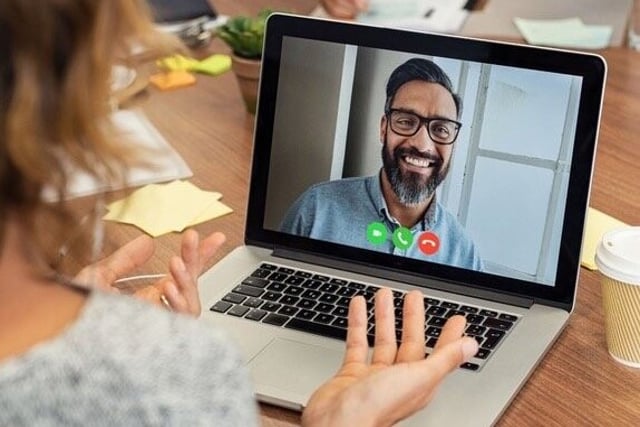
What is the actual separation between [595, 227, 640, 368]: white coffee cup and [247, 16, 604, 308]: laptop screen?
0.04 m

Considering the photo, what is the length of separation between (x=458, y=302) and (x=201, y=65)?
75 centimetres

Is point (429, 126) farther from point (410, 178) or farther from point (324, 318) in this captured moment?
point (324, 318)

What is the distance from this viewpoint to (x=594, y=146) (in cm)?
108

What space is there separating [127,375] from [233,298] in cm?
54

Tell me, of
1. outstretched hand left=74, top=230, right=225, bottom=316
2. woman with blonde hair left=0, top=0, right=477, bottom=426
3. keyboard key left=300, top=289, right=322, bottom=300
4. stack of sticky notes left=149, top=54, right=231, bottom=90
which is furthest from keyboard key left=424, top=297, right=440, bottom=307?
stack of sticky notes left=149, top=54, right=231, bottom=90

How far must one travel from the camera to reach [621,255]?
1047mm

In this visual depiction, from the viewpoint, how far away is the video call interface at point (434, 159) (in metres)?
1.11

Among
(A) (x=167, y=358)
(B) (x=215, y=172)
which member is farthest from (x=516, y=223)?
(A) (x=167, y=358)

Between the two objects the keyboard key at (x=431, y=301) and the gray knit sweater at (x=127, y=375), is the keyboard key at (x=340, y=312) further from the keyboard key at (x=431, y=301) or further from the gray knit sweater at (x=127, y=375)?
the gray knit sweater at (x=127, y=375)

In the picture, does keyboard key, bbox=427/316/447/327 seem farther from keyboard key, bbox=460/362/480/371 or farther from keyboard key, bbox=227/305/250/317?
keyboard key, bbox=227/305/250/317

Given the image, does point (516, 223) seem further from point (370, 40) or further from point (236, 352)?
point (236, 352)

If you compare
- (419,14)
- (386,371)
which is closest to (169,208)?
(386,371)

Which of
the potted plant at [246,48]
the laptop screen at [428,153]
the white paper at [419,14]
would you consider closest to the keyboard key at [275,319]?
the laptop screen at [428,153]

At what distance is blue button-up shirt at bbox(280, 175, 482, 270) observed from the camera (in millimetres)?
1144
